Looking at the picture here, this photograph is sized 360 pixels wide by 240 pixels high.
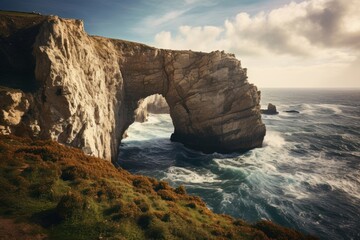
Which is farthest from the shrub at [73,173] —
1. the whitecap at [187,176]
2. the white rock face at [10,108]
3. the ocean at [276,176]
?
the whitecap at [187,176]

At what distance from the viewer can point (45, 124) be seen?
26266mm

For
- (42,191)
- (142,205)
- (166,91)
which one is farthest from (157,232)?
(166,91)

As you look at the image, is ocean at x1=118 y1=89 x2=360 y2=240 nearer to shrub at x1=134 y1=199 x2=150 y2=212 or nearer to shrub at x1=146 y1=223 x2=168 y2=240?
shrub at x1=134 y1=199 x2=150 y2=212

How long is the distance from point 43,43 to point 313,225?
3991 centimetres

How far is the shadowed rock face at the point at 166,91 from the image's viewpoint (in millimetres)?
34906

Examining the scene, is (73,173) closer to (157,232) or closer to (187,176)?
(157,232)

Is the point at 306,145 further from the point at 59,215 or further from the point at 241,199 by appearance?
the point at 59,215

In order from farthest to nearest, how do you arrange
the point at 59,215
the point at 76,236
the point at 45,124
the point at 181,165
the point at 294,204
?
1. the point at 181,165
2. the point at 294,204
3. the point at 45,124
4. the point at 59,215
5. the point at 76,236

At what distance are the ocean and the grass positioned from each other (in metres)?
13.1

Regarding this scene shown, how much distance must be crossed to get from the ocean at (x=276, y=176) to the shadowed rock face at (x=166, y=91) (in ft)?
16.4

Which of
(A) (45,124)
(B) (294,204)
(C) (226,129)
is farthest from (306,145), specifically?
(A) (45,124)

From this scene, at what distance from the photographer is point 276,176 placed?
41.5 meters

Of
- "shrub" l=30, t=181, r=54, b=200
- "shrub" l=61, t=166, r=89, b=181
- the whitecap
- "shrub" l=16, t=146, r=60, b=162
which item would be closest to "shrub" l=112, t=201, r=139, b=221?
"shrub" l=30, t=181, r=54, b=200

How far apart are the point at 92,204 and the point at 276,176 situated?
3531 cm
